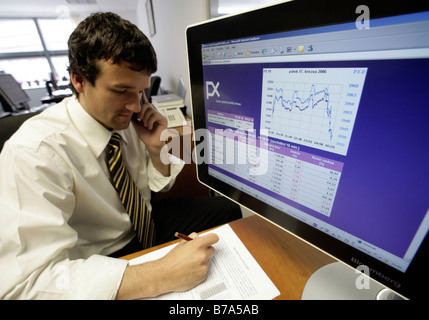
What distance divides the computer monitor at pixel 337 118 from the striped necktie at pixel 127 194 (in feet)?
1.59

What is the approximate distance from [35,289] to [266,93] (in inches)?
24.1

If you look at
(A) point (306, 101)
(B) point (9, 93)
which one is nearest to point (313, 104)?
(A) point (306, 101)

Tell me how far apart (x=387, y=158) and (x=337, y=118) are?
84 mm

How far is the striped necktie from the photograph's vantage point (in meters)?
0.73

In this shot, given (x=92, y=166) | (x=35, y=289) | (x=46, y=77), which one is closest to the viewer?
(x=35, y=289)

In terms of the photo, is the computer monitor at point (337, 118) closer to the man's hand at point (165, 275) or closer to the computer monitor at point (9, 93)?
the man's hand at point (165, 275)

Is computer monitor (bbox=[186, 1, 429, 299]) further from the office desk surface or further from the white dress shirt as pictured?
the white dress shirt

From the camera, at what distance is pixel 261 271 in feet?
1.53

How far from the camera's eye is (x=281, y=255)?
0.51 m

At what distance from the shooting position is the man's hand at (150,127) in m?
0.94

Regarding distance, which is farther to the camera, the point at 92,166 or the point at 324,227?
the point at 92,166

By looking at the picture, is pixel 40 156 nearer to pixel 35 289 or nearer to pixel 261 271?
pixel 35 289

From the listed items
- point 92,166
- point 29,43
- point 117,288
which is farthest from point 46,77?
point 117,288

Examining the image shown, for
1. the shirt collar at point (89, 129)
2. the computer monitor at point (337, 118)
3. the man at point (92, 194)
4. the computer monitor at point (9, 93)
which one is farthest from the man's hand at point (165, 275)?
the computer monitor at point (9, 93)
